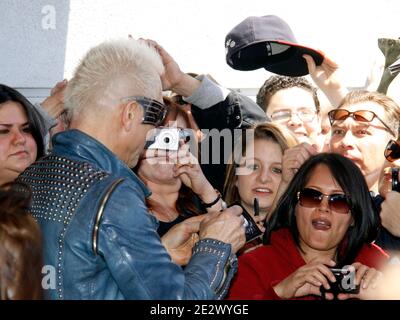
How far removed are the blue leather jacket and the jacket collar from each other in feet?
0.09

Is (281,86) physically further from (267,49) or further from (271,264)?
(271,264)

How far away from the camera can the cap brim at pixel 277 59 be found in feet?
11.2

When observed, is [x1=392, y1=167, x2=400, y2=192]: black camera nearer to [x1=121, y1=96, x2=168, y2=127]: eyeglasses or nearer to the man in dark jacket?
the man in dark jacket

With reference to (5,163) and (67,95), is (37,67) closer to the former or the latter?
(5,163)

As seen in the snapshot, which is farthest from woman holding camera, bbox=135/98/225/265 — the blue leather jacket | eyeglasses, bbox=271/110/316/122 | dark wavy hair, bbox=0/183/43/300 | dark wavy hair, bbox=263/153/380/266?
dark wavy hair, bbox=0/183/43/300

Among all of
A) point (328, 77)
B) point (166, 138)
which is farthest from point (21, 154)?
point (328, 77)

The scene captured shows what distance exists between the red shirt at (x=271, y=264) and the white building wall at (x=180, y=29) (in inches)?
61.2

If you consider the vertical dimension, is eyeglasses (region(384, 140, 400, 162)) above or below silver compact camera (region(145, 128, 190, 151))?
above

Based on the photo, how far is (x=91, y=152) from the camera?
2.01 meters

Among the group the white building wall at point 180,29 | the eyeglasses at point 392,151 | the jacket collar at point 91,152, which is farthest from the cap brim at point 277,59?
the jacket collar at point 91,152

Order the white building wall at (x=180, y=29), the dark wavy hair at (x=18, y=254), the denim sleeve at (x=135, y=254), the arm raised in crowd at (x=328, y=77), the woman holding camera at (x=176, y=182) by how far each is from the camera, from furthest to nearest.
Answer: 1. the white building wall at (x=180, y=29)
2. the arm raised in crowd at (x=328, y=77)
3. the woman holding camera at (x=176, y=182)
4. the denim sleeve at (x=135, y=254)
5. the dark wavy hair at (x=18, y=254)

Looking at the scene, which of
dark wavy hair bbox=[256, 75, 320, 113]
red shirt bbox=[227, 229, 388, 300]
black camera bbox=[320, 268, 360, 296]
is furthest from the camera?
dark wavy hair bbox=[256, 75, 320, 113]

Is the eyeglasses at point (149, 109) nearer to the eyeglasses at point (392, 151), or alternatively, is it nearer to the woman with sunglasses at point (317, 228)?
the woman with sunglasses at point (317, 228)

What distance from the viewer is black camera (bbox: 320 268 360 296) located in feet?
7.74
